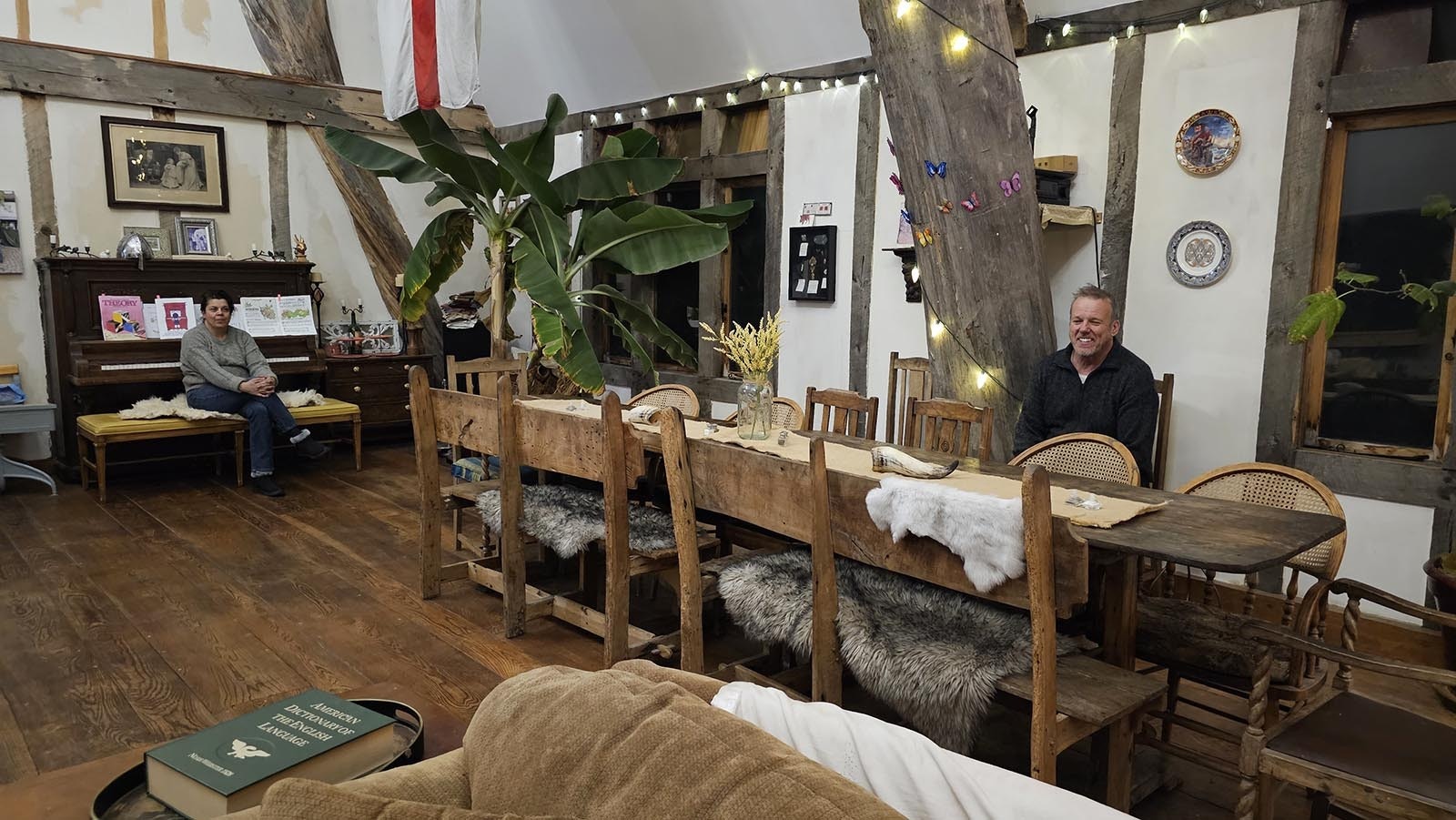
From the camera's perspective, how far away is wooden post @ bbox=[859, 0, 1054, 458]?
340cm

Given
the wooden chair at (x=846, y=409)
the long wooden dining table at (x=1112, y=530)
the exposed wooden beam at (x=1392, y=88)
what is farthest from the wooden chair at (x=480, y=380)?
the exposed wooden beam at (x=1392, y=88)

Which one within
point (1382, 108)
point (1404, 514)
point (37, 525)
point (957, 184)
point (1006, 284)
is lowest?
point (37, 525)

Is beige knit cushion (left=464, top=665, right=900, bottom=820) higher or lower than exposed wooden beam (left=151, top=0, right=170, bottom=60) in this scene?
lower

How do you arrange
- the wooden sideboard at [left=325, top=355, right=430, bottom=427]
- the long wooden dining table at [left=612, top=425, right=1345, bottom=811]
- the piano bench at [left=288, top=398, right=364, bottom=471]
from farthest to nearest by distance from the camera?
the wooden sideboard at [left=325, top=355, right=430, bottom=427] → the piano bench at [left=288, top=398, right=364, bottom=471] → the long wooden dining table at [left=612, top=425, right=1345, bottom=811]

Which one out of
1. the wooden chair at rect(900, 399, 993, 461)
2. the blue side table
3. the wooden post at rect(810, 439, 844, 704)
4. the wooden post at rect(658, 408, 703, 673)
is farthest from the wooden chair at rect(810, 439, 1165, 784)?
the blue side table

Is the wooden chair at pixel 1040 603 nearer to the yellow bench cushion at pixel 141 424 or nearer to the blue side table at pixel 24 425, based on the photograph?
the yellow bench cushion at pixel 141 424

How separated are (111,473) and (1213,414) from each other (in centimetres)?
635

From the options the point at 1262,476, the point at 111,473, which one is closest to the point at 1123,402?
the point at 1262,476

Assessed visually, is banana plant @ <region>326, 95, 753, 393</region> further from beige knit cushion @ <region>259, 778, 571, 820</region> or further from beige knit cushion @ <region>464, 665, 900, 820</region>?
beige knit cushion @ <region>259, 778, 571, 820</region>

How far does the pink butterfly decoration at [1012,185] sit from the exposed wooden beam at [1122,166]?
32.4 inches

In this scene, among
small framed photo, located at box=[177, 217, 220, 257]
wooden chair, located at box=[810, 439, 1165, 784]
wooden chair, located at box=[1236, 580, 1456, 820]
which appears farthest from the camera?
small framed photo, located at box=[177, 217, 220, 257]

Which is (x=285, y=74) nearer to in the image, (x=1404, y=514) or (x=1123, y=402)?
(x=1123, y=402)

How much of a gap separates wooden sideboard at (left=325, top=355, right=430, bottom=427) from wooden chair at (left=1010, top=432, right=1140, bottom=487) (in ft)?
15.7

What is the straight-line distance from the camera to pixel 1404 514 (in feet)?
11.2
